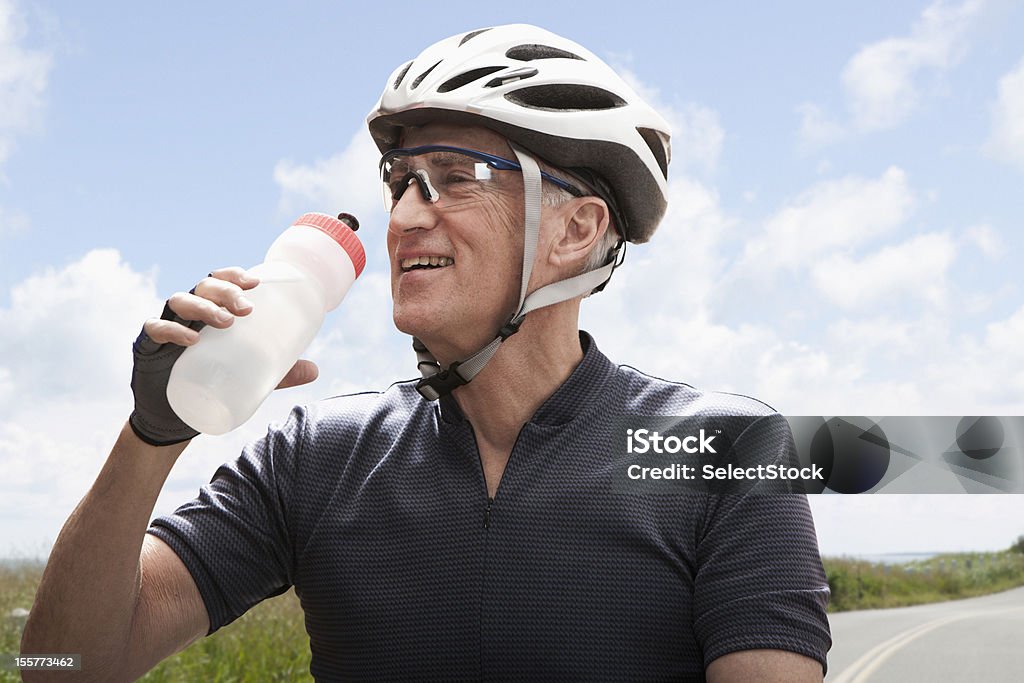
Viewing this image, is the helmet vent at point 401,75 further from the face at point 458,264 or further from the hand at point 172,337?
the hand at point 172,337

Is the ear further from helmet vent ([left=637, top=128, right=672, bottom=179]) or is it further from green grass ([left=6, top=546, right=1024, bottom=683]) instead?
green grass ([left=6, top=546, right=1024, bottom=683])

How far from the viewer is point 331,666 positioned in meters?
3.32

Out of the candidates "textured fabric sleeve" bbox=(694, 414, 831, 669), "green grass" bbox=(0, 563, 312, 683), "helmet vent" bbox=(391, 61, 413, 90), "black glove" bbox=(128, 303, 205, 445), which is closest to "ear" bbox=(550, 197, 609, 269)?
"helmet vent" bbox=(391, 61, 413, 90)

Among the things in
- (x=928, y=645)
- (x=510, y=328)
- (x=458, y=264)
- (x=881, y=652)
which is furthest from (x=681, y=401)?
(x=928, y=645)

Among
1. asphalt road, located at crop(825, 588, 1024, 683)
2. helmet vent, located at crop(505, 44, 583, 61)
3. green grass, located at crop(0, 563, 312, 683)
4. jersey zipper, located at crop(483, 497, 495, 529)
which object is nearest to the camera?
jersey zipper, located at crop(483, 497, 495, 529)

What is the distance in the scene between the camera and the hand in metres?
2.54

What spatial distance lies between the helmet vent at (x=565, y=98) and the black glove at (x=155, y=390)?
4.53 feet

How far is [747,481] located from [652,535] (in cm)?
34

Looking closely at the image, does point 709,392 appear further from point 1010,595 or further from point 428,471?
point 1010,595

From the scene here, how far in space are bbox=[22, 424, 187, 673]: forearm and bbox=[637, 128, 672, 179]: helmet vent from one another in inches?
76.4

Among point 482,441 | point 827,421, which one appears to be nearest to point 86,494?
point 482,441

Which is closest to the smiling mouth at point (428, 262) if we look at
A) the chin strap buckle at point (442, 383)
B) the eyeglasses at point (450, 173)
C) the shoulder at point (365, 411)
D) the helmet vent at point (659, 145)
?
the eyeglasses at point (450, 173)

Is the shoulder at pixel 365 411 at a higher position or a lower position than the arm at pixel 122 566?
higher

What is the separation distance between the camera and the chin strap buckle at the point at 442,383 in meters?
3.25
